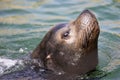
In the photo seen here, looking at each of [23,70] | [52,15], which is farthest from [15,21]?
[23,70]

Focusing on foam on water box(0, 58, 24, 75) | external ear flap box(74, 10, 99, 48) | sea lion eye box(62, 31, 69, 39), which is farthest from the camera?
foam on water box(0, 58, 24, 75)

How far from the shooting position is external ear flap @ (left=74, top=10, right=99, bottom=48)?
7.23 m

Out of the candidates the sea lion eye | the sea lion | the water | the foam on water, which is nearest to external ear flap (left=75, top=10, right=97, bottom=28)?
the sea lion

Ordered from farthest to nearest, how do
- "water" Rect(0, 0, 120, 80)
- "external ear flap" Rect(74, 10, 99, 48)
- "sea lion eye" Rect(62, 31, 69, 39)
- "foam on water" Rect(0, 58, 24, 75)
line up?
"water" Rect(0, 0, 120, 80) < "foam on water" Rect(0, 58, 24, 75) < "sea lion eye" Rect(62, 31, 69, 39) < "external ear flap" Rect(74, 10, 99, 48)

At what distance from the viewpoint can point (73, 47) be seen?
7445 millimetres

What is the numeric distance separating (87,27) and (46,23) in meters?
4.12

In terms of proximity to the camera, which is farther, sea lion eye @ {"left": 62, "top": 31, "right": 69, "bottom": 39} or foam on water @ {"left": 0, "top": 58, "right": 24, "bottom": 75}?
foam on water @ {"left": 0, "top": 58, "right": 24, "bottom": 75}

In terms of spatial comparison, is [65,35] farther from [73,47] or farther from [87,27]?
[87,27]

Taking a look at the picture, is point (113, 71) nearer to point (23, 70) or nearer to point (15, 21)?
point (23, 70)

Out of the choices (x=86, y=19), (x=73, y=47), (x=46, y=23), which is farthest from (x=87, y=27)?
(x=46, y=23)

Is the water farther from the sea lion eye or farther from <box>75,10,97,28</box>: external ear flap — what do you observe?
<box>75,10,97,28</box>: external ear flap

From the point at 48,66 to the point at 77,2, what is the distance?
5764mm

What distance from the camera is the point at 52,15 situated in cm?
1195

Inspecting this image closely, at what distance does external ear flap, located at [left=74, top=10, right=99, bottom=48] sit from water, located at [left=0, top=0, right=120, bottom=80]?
0.72m
